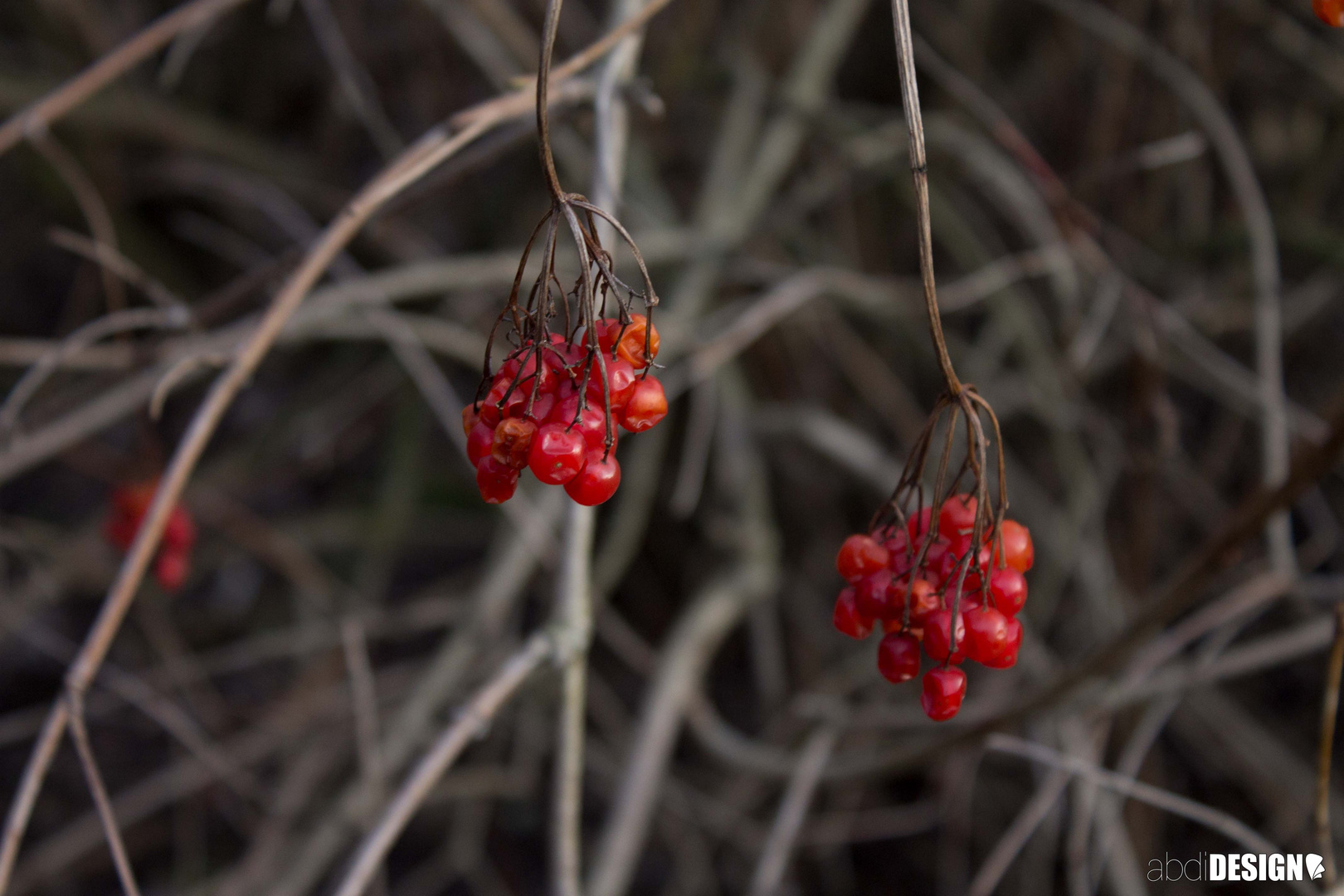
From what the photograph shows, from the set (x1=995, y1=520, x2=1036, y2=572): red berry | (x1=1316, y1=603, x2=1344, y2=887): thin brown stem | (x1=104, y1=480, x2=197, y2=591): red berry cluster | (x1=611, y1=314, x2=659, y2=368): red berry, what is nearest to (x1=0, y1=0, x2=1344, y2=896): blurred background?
(x1=104, y1=480, x2=197, y2=591): red berry cluster

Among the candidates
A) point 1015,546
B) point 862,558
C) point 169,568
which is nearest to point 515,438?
point 862,558

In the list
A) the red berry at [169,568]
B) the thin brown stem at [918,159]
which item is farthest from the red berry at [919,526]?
the red berry at [169,568]

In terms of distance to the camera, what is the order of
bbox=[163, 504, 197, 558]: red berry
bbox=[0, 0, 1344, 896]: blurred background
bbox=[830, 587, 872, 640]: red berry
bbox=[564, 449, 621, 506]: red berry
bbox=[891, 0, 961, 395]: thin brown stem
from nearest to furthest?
bbox=[891, 0, 961, 395]: thin brown stem → bbox=[564, 449, 621, 506]: red berry → bbox=[830, 587, 872, 640]: red berry → bbox=[0, 0, 1344, 896]: blurred background → bbox=[163, 504, 197, 558]: red berry

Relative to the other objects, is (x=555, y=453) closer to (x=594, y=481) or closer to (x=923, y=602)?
(x=594, y=481)

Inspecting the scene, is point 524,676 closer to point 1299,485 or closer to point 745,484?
point 1299,485

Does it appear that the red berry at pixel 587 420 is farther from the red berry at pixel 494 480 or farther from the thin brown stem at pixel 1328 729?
the thin brown stem at pixel 1328 729

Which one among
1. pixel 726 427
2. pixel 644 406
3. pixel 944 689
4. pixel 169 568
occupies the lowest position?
pixel 944 689

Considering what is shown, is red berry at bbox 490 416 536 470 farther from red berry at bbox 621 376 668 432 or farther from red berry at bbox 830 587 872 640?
red berry at bbox 830 587 872 640
